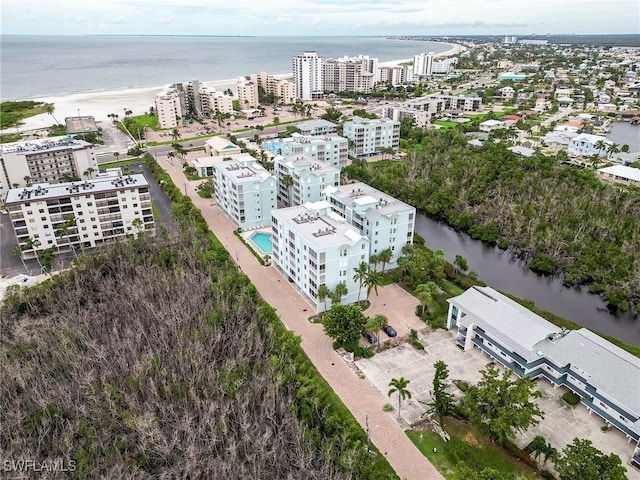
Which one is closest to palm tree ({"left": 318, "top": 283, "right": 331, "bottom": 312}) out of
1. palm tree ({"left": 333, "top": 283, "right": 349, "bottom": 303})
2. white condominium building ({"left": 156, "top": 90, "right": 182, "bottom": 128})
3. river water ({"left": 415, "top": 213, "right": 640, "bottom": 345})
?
palm tree ({"left": 333, "top": 283, "right": 349, "bottom": 303})

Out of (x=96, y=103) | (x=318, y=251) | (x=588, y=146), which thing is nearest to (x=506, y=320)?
(x=318, y=251)

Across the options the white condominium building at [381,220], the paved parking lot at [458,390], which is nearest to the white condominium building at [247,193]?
the white condominium building at [381,220]

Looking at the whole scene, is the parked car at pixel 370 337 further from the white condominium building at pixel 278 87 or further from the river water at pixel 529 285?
the white condominium building at pixel 278 87

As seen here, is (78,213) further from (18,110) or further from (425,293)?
(18,110)

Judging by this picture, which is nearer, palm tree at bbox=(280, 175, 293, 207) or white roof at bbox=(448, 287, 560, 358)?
white roof at bbox=(448, 287, 560, 358)

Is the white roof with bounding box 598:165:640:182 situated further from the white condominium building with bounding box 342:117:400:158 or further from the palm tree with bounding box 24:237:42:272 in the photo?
the palm tree with bounding box 24:237:42:272

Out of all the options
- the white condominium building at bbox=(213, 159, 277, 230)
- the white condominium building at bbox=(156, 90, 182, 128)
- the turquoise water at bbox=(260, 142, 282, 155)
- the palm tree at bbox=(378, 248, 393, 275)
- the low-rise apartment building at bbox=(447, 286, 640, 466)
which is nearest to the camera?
the low-rise apartment building at bbox=(447, 286, 640, 466)
